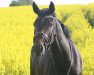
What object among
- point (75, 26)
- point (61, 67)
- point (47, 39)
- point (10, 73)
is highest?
point (47, 39)

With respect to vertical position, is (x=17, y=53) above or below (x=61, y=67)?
below

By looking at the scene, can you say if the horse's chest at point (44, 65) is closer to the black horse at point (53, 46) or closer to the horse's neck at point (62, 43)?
the black horse at point (53, 46)

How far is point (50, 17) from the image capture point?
6.28 metres

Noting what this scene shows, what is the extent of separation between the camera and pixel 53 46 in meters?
6.60

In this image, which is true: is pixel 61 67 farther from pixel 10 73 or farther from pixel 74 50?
pixel 10 73

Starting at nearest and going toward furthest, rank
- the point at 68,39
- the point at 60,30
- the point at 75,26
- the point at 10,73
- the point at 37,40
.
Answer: the point at 37,40 → the point at 60,30 → the point at 68,39 → the point at 10,73 → the point at 75,26

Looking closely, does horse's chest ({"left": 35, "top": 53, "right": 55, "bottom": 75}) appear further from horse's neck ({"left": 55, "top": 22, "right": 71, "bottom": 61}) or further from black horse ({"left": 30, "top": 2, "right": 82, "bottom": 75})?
horse's neck ({"left": 55, "top": 22, "right": 71, "bottom": 61})

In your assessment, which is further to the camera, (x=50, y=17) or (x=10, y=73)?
(x=10, y=73)

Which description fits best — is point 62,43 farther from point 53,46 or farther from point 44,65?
point 44,65

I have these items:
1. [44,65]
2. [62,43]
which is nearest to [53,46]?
[62,43]

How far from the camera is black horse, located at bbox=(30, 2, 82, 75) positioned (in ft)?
19.7

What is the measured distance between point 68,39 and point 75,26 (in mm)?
17482

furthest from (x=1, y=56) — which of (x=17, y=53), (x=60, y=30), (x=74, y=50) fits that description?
(x=60, y=30)

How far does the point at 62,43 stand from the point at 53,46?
187 millimetres
